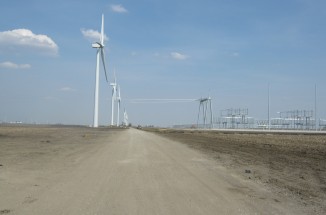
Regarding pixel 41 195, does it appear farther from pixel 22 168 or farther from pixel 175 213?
pixel 22 168

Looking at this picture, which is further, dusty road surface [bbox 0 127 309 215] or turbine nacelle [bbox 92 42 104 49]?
turbine nacelle [bbox 92 42 104 49]

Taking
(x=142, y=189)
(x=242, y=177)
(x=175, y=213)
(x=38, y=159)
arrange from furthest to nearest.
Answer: (x=38, y=159) < (x=242, y=177) < (x=142, y=189) < (x=175, y=213)

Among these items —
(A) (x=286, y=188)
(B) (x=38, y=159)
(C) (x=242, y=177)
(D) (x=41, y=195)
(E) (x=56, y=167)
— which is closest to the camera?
(D) (x=41, y=195)

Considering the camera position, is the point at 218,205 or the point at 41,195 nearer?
the point at 218,205

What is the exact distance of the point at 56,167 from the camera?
19.9 metres

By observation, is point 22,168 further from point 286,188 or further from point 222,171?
point 286,188

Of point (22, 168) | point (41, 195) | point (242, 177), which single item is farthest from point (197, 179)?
point (22, 168)

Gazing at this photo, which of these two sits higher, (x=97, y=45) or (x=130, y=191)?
(x=97, y=45)

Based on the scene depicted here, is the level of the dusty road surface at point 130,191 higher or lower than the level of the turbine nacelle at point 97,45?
lower

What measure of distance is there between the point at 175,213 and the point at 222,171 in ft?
32.5

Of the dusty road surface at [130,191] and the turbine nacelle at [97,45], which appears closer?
the dusty road surface at [130,191]

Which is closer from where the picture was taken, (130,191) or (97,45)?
(130,191)

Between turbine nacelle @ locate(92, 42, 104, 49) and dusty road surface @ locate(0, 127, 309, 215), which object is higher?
turbine nacelle @ locate(92, 42, 104, 49)

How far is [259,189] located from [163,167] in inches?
273
